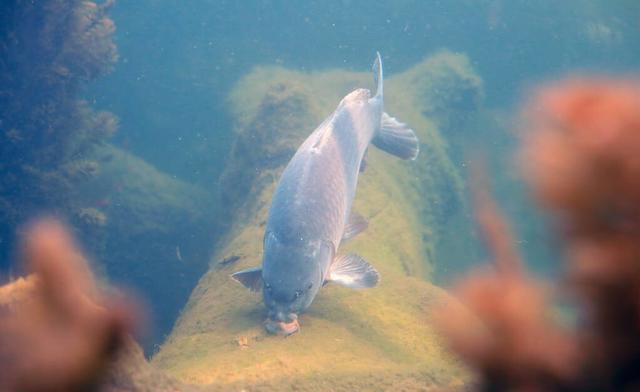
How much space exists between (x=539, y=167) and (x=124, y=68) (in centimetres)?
2173

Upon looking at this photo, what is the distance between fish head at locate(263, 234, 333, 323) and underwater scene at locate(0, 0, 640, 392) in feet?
0.07

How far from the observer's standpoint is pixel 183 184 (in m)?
14.4

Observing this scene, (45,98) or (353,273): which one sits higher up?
(45,98)

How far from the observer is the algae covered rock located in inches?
129

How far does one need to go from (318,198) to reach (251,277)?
1.11 m

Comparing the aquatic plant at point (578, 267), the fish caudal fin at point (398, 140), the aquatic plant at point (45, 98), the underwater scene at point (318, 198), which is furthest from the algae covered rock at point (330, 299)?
the aquatic plant at point (45, 98)

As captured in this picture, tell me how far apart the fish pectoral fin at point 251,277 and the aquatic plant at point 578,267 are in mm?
3702

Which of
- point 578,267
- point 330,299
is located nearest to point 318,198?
point 330,299

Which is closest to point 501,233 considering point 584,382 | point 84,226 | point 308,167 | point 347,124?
point 584,382

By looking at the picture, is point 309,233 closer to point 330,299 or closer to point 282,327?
point 282,327

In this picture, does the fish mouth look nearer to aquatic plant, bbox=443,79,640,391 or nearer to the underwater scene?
the underwater scene

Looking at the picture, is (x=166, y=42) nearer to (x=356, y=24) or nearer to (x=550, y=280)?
(x=356, y=24)

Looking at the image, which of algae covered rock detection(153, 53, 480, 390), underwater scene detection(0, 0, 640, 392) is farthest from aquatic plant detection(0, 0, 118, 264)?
algae covered rock detection(153, 53, 480, 390)

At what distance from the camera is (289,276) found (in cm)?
417
